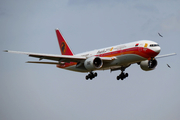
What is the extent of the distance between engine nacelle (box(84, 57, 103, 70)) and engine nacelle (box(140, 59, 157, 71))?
24.9ft

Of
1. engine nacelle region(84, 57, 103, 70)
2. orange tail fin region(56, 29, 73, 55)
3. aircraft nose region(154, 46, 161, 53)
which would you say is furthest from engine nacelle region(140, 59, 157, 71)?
orange tail fin region(56, 29, 73, 55)

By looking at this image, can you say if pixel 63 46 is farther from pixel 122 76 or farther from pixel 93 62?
pixel 93 62

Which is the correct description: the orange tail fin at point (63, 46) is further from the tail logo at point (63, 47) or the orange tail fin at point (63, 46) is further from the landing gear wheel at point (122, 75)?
the landing gear wheel at point (122, 75)

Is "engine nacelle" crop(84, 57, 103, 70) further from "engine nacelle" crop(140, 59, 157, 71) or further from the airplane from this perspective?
"engine nacelle" crop(140, 59, 157, 71)

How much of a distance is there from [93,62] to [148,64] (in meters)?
8.72

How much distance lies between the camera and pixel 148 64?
5397cm

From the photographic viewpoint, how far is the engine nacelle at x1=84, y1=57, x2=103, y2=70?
52.6 meters

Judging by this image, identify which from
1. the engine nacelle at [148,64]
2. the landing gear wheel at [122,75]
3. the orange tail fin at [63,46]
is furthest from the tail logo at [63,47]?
the engine nacelle at [148,64]

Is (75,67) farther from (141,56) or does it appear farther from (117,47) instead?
(141,56)

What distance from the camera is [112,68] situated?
5803cm

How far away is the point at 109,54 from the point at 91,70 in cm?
392

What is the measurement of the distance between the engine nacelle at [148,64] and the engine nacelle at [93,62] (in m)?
7.60

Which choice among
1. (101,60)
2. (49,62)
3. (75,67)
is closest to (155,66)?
(101,60)

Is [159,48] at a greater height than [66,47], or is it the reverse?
[66,47]
